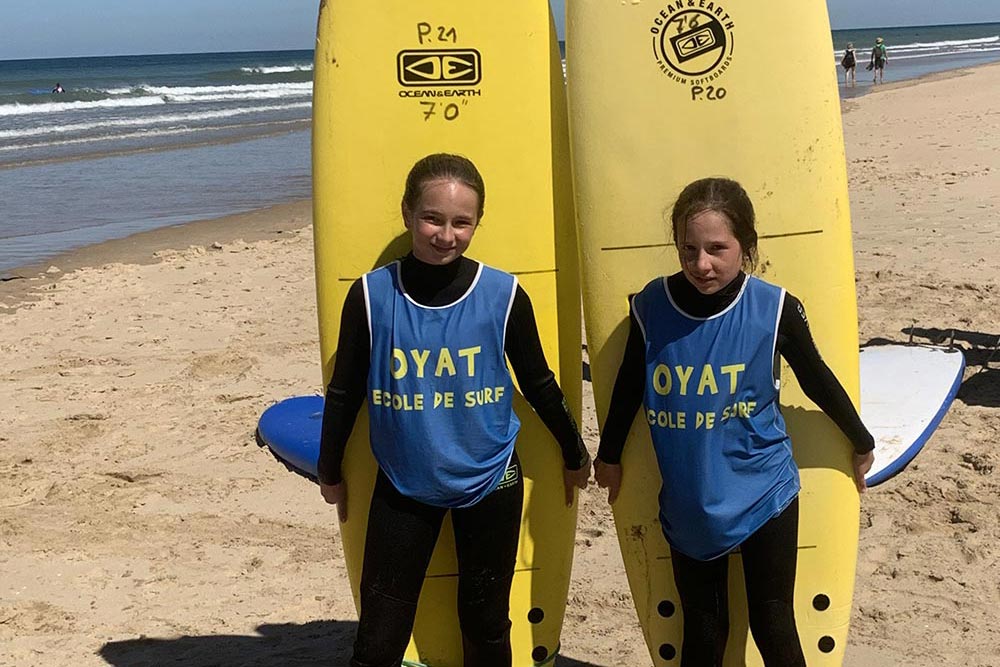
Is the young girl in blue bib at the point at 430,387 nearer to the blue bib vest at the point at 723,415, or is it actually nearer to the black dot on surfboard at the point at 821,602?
the blue bib vest at the point at 723,415

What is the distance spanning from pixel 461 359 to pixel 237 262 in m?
6.20

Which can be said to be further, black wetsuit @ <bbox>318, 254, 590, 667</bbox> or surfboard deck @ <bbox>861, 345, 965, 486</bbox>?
surfboard deck @ <bbox>861, 345, 965, 486</bbox>

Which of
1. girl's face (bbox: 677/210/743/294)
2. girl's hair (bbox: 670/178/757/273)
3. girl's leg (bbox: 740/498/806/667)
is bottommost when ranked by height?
girl's leg (bbox: 740/498/806/667)

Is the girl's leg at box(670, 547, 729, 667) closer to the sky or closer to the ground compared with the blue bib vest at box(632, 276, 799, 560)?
closer to the ground

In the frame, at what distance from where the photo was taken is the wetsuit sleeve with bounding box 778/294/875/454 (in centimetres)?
235

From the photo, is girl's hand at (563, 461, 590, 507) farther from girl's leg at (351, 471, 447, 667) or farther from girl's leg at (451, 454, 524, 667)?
girl's leg at (351, 471, 447, 667)

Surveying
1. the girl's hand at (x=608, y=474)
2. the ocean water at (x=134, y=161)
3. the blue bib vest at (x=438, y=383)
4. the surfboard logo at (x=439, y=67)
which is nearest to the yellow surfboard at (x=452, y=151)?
the surfboard logo at (x=439, y=67)

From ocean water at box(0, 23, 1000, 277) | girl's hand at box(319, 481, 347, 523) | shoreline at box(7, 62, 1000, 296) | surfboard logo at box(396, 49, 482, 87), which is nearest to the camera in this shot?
girl's hand at box(319, 481, 347, 523)

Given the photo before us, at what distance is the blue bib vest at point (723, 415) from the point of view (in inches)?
91.8

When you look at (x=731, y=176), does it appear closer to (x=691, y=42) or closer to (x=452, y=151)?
(x=691, y=42)

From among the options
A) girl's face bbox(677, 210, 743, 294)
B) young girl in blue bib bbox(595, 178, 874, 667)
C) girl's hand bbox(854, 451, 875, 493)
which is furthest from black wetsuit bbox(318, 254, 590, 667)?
girl's hand bbox(854, 451, 875, 493)

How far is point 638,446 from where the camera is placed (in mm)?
2777

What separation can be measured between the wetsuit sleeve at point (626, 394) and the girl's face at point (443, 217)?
0.44 meters

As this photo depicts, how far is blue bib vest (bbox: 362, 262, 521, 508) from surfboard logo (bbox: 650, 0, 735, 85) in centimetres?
76
